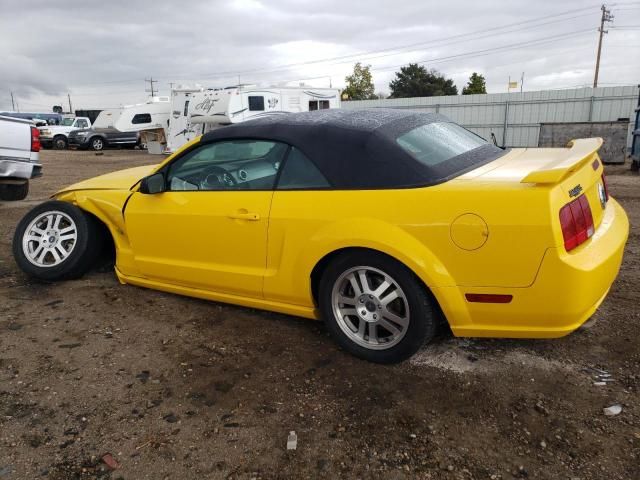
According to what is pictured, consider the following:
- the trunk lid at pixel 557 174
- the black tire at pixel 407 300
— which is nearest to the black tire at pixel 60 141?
the black tire at pixel 407 300

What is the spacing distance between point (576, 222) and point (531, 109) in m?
22.2

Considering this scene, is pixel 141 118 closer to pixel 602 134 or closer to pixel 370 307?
pixel 602 134

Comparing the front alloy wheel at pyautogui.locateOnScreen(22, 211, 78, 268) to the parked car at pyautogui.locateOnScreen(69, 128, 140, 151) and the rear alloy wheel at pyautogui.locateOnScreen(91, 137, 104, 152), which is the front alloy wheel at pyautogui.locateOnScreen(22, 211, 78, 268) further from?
the rear alloy wheel at pyautogui.locateOnScreen(91, 137, 104, 152)

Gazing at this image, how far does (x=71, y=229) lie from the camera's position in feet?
14.5

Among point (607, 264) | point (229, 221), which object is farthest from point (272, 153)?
point (607, 264)

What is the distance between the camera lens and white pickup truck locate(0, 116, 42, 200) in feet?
23.3

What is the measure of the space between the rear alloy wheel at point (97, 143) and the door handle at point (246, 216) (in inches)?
1113

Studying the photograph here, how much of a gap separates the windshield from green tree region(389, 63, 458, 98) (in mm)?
54341

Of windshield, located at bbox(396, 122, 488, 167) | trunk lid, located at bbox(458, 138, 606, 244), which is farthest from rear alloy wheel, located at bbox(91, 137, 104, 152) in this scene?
trunk lid, located at bbox(458, 138, 606, 244)

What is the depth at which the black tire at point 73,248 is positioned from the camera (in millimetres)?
4363

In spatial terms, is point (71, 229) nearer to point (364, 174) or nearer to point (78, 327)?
point (78, 327)

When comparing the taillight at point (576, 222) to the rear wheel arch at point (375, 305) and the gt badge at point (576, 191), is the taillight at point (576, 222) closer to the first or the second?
the gt badge at point (576, 191)

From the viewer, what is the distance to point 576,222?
2625 mm

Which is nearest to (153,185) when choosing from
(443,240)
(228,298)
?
(228,298)
